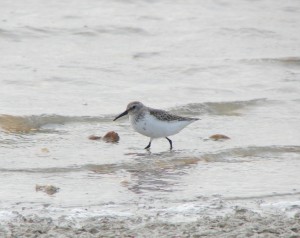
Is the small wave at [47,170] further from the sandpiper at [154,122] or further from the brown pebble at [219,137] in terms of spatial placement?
the brown pebble at [219,137]

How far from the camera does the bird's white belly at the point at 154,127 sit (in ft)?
32.9

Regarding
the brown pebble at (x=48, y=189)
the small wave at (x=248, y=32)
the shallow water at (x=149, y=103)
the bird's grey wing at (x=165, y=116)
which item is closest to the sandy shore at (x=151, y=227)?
the shallow water at (x=149, y=103)

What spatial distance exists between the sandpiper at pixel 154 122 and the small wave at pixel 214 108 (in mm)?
1653

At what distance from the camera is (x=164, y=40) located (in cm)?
1562

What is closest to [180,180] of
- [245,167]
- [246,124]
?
[245,167]

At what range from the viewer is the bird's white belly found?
32.9 feet

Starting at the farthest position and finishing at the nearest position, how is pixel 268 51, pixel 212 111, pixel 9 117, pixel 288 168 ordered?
1. pixel 268 51
2. pixel 212 111
3. pixel 9 117
4. pixel 288 168

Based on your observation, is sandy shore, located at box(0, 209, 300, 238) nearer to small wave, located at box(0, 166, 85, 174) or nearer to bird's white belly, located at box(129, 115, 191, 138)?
small wave, located at box(0, 166, 85, 174)

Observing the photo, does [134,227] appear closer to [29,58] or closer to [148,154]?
[148,154]

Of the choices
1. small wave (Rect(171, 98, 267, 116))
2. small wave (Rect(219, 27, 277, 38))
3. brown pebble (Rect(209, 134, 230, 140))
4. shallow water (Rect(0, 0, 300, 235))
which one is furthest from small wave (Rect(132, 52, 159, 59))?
brown pebble (Rect(209, 134, 230, 140))

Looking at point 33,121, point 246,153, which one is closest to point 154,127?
point 246,153

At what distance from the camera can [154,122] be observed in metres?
10.1

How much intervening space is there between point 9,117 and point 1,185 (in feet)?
9.24

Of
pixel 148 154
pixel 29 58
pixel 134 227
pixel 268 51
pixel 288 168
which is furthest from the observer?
pixel 268 51
